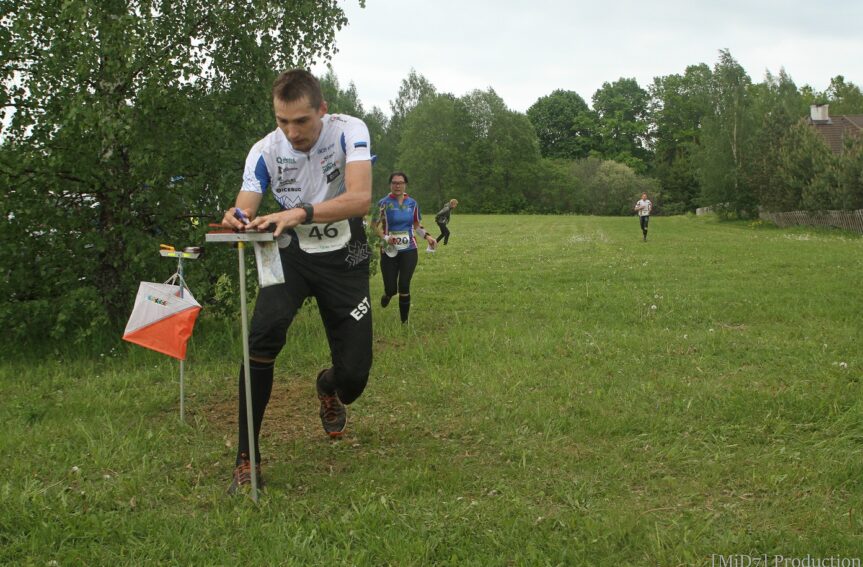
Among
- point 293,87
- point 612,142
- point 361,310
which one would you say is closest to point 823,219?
point 361,310

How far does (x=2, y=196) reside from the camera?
789 centimetres

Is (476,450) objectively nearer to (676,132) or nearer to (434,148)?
(434,148)

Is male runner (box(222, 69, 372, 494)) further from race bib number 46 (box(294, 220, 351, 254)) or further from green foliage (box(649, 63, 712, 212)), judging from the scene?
green foliage (box(649, 63, 712, 212))

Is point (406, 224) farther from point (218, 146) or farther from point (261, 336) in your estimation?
point (261, 336)

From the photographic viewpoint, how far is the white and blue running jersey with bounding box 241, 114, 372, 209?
15.5 ft

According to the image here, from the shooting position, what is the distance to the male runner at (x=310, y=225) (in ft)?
14.5

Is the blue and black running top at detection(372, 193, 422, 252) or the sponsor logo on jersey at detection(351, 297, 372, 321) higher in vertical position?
the blue and black running top at detection(372, 193, 422, 252)

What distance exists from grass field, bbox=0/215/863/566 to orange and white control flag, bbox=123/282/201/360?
0.68m

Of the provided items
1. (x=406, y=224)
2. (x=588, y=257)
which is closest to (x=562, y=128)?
(x=588, y=257)

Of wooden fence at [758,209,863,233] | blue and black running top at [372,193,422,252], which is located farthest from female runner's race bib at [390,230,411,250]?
wooden fence at [758,209,863,233]

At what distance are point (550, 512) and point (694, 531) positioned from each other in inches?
29.7

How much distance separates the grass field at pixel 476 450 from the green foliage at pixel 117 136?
911 mm

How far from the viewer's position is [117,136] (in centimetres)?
822

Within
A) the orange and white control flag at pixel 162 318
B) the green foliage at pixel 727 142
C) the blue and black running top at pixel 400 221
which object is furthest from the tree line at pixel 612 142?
the orange and white control flag at pixel 162 318
